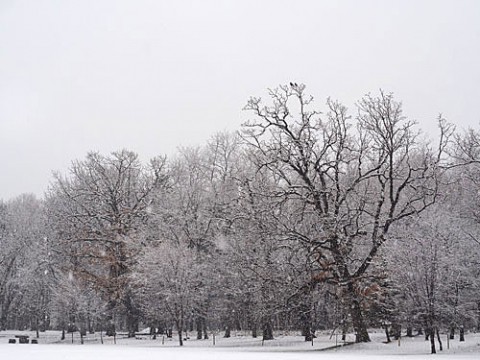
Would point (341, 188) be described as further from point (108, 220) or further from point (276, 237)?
point (108, 220)

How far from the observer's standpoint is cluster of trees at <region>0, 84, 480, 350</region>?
2803cm

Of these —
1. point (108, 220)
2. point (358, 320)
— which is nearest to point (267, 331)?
point (358, 320)

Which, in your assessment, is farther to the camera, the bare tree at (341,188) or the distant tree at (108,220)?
the distant tree at (108,220)

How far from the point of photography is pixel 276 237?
31.6 meters

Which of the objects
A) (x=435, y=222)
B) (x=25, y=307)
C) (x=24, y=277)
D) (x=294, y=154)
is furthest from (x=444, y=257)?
(x=25, y=307)

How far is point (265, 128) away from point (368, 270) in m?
9.53

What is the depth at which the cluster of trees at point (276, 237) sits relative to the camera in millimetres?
28031

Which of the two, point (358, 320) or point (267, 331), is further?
point (267, 331)

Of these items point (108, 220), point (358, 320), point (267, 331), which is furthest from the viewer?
point (108, 220)

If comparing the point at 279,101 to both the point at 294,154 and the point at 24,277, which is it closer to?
the point at 294,154

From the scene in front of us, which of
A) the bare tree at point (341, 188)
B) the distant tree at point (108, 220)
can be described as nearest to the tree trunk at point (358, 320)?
the bare tree at point (341, 188)

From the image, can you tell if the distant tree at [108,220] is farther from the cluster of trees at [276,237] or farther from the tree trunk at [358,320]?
the tree trunk at [358,320]

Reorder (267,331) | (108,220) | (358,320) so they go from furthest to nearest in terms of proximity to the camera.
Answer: (108,220), (267,331), (358,320)

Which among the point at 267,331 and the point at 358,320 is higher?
the point at 358,320
